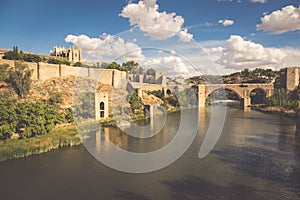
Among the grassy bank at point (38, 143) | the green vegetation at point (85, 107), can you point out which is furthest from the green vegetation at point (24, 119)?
the green vegetation at point (85, 107)

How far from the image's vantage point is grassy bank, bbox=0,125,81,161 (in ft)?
31.3

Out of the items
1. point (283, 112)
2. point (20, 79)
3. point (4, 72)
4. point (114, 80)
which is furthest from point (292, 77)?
point (4, 72)

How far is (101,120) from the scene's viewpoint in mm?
16344

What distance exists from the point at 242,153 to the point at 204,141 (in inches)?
93.7

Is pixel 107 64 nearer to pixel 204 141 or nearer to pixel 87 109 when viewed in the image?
pixel 87 109

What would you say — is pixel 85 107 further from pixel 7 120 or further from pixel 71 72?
pixel 71 72

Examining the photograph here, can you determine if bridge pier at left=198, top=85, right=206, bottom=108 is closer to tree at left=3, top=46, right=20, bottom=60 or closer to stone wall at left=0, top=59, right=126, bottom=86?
stone wall at left=0, top=59, right=126, bottom=86

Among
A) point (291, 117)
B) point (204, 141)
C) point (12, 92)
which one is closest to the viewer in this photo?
point (204, 141)

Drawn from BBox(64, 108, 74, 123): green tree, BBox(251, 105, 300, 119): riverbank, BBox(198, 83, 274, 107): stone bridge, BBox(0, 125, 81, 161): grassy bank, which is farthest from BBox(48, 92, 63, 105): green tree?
BBox(198, 83, 274, 107): stone bridge

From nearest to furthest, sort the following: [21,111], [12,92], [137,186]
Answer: [137,186] → [21,111] → [12,92]

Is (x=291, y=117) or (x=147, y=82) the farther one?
(x=147, y=82)

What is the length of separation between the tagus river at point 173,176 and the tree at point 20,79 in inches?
356

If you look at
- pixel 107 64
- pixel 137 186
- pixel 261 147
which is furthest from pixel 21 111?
pixel 107 64

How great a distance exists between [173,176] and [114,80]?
693 inches
